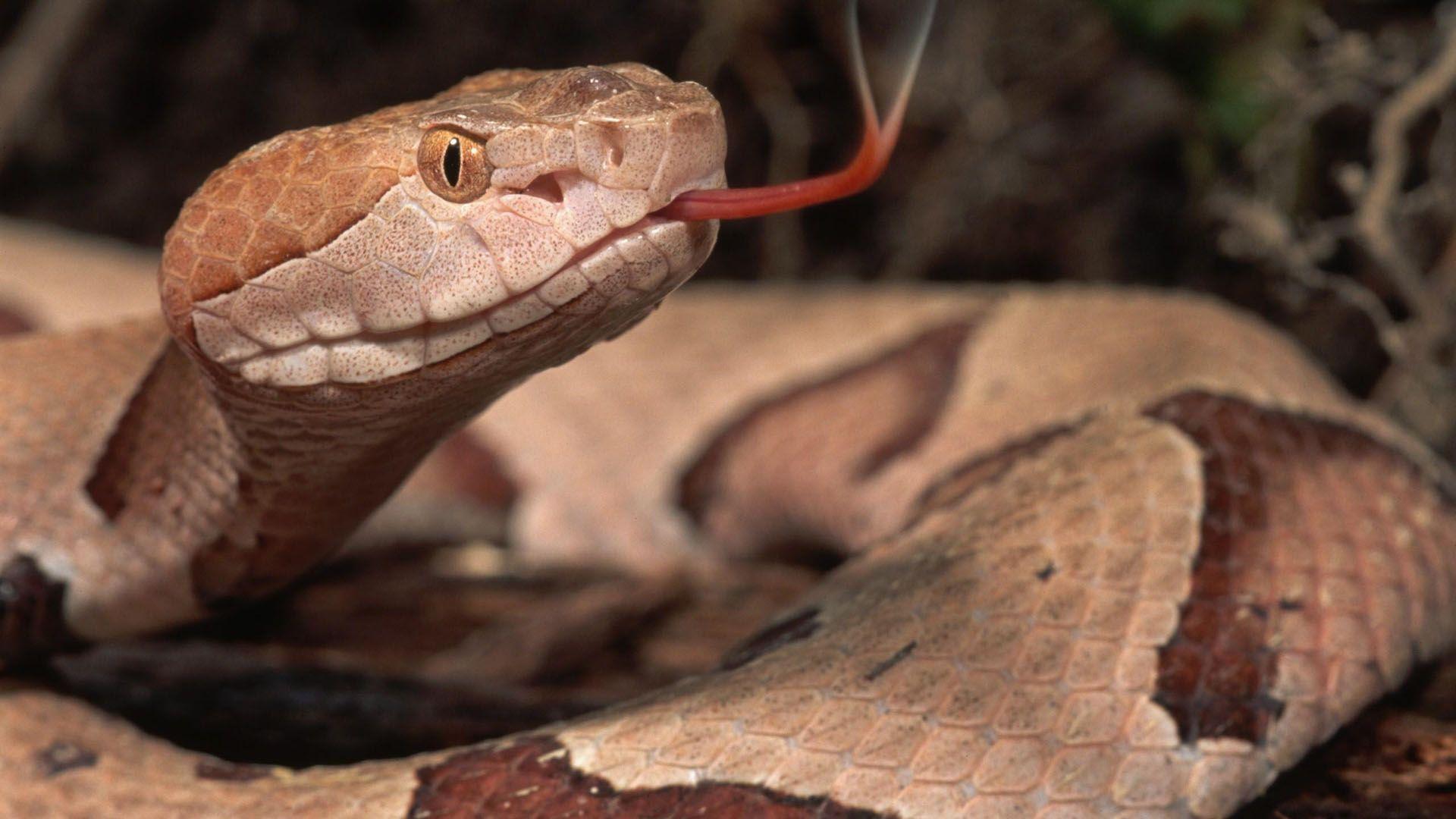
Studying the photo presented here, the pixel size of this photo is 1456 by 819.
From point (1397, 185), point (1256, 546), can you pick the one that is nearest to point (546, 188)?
point (1256, 546)

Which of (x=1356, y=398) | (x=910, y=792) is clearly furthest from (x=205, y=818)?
(x=1356, y=398)

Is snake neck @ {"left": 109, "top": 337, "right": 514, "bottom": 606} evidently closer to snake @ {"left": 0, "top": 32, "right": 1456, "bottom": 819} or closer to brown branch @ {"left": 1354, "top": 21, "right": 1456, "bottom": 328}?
snake @ {"left": 0, "top": 32, "right": 1456, "bottom": 819}

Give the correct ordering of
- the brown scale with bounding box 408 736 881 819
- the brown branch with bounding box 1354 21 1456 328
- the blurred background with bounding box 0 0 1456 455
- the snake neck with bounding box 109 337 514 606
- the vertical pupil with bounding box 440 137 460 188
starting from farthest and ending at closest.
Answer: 1. the blurred background with bounding box 0 0 1456 455
2. the brown branch with bounding box 1354 21 1456 328
3. the snake neck with bounding box 109 337 514 606
4. the vertical pupil with bounding box 440 137 460 188
5. the brown scale with bounding box 408 736 881 819

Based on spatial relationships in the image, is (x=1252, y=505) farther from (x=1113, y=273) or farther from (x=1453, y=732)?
(x=1113, y=273)

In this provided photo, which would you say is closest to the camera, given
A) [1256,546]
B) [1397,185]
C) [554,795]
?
[554,795]

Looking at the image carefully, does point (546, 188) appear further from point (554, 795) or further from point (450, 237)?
point (554, 795)

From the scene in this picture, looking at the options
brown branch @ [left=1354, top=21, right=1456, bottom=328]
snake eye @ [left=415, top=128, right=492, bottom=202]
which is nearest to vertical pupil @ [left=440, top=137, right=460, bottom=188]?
snake eye @ [left=415, top=128, right=492, bottom=202]

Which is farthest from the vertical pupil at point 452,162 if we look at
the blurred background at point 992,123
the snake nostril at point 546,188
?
the blurred background at point 992,123
